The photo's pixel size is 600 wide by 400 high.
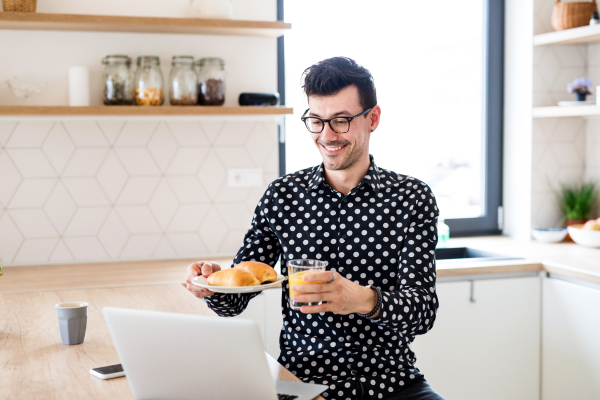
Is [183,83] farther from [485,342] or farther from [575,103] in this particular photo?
[575,103]

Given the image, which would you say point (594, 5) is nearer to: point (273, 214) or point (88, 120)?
point (273, 214)

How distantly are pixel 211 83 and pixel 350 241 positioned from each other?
3.91 ft

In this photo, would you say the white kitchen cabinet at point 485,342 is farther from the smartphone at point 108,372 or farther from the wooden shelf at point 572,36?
the smartphone at point 108,372

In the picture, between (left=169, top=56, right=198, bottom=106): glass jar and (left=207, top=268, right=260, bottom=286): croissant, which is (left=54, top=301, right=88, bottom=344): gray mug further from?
(left=169, top=56, right=198, bottom=106): glass jar

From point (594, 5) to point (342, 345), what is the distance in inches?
88.9

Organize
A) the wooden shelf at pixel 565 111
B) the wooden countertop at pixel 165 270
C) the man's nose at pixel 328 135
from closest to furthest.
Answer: the man's nose at pixel 328 135
the wooden countertop at pixel 165 270
the wooden shelf at pixel 565 111

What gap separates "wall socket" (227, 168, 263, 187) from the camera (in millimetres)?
2838

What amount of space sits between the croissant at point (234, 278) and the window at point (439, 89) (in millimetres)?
1701

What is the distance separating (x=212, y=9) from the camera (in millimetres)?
2588

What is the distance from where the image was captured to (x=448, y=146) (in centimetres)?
335

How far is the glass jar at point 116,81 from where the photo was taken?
2.51 m

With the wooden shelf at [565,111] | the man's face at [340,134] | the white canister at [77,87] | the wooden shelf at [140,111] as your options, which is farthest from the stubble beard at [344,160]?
the wooden shelf at [565,111]

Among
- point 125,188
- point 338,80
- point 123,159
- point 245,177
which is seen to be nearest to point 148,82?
point 123,159

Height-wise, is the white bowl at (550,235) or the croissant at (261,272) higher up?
the croissant at (261,272)
